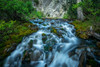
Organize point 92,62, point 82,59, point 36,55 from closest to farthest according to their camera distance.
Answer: point 92,62 < point 82,59 < point 36,55

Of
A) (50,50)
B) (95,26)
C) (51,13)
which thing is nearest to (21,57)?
(50,50)

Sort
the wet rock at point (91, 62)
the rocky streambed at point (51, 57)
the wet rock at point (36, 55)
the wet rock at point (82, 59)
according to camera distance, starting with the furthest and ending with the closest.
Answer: the wet rock at point (36, 55)
the rocky streambed at point (51, 57)
the wet rock at point (82, 59)
the wet rock at point (91, 62)

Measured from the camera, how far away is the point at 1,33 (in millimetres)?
5184

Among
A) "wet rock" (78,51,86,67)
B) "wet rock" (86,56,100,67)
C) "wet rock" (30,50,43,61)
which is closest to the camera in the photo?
"wet rock" (86,56,100,67)

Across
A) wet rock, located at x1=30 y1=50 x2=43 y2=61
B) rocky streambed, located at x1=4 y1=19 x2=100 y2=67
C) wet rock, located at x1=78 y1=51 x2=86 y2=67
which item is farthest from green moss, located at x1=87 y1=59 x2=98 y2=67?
wet rock, located at x1=30 y1=50 x2=43 y2=61

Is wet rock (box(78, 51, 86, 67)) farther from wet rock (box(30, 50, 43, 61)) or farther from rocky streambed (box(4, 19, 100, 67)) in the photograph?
wet rock (box(30, 50, 43, 61))

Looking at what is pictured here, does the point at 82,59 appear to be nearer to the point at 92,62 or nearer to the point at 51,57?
the point at 92,62

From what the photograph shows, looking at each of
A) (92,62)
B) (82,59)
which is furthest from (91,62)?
(82,59)

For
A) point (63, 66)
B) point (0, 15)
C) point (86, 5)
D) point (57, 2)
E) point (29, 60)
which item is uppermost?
point (57, 2)

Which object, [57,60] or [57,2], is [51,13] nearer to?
[57,2]

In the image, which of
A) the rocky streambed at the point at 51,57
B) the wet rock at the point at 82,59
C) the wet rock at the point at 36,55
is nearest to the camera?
the wet rock at the point at 82,59

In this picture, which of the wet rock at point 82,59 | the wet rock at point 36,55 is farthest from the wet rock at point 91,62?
the wet rock at point 36,55

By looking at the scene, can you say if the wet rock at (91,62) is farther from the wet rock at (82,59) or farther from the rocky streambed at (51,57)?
the wet rock at (82,59)

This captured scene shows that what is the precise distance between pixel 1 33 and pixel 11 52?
6.13ft
